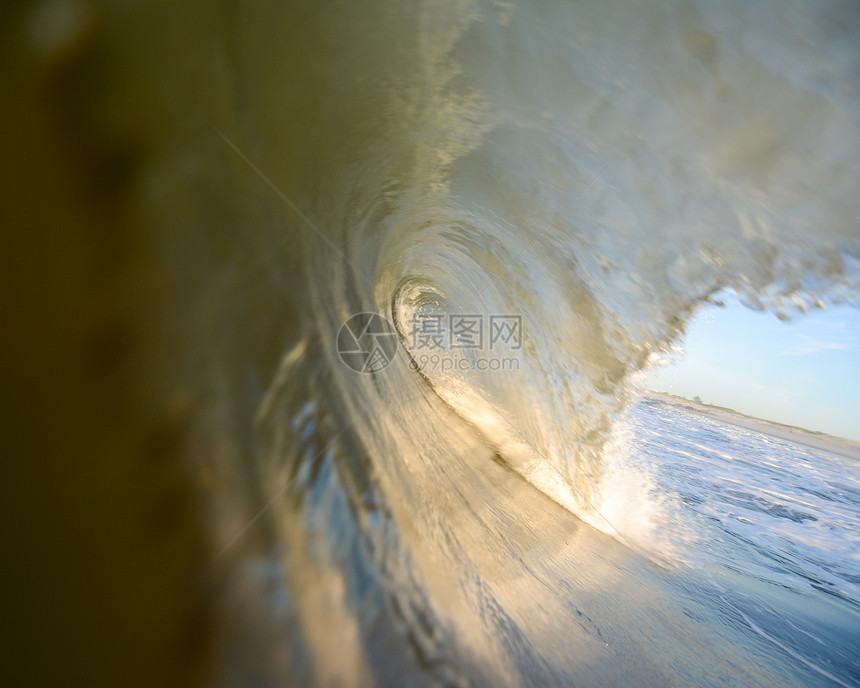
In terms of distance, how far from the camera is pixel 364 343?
2201 millimetres

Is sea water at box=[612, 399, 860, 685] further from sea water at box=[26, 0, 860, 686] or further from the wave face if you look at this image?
the wave face

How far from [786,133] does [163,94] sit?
5.92 ft

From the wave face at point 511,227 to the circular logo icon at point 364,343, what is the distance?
81 millimetres

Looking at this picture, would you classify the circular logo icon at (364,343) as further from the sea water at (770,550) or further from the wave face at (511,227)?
the sea water at (770,550)

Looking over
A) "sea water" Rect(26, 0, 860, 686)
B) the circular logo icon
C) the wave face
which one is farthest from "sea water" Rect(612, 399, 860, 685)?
the circular logo icon

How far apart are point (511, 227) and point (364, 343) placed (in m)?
1.40

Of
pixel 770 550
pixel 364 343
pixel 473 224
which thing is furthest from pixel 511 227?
pixel 770 550

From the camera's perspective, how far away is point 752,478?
6.34 meters

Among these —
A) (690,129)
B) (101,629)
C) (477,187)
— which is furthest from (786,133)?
(101,629)

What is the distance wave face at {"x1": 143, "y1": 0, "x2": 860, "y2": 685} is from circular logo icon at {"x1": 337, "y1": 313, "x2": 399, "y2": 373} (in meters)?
0.08

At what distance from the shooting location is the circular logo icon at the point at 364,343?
177cm

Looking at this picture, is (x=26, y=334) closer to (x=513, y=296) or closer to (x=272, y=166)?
(x=272, y=166)

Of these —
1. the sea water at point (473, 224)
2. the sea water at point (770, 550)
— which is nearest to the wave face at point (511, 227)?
the sea water at point (473, 224)

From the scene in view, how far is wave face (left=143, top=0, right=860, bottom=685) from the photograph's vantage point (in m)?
0.95
